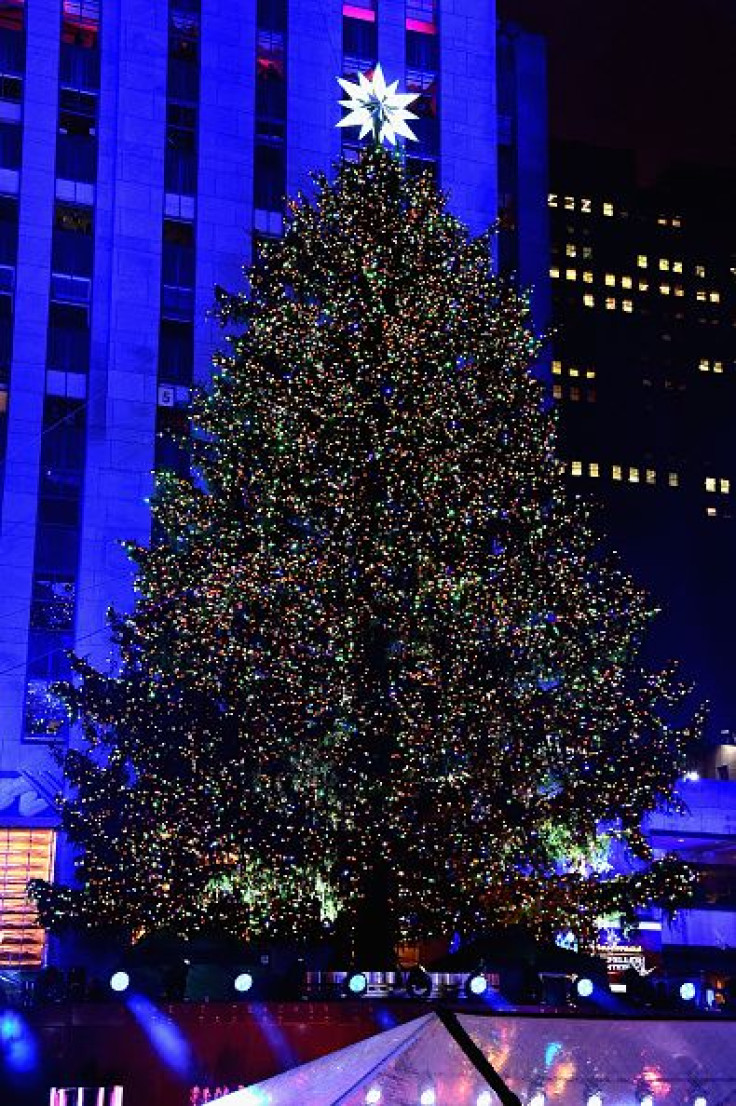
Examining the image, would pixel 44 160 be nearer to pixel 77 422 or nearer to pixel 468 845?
pixel 77 422

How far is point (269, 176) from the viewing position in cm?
3859

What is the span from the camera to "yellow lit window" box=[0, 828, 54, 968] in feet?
101

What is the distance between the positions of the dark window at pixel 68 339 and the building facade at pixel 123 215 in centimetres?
6

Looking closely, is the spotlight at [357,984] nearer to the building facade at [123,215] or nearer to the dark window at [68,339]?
the building facade at [123,215]

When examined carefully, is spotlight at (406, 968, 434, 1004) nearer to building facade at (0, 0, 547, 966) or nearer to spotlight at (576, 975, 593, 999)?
spotlight at (576, 975, 593, 999)

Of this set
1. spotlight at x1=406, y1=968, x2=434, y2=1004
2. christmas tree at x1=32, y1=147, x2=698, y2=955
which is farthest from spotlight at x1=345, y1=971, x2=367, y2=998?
christmas tree at x1=32, y1=147, x2=698, y2=955

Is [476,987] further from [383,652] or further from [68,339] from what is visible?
[68,339]

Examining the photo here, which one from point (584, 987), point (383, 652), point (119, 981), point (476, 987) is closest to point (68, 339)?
point (383, 652)

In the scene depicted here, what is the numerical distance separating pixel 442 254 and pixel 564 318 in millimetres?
84669

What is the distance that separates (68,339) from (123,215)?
398 centimetres

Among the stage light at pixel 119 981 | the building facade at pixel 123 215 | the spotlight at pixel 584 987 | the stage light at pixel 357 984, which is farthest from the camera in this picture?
the building facade at pixel 123 215

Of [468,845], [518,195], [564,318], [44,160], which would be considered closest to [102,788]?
[468,845]

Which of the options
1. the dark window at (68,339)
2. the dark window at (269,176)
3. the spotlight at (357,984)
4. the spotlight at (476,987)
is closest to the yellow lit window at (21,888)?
the dark window at (68,339)

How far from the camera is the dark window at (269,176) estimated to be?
38344 millimetres
